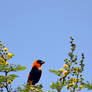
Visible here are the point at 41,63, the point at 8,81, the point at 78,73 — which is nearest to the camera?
the point at 78,73

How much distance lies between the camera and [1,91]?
7395 mm

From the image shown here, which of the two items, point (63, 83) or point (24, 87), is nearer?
point (24, 87)

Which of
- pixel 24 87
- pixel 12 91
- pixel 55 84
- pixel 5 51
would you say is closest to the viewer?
pixel 24 87

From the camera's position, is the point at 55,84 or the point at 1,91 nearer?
the point at 55,84

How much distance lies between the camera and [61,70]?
6.50 m

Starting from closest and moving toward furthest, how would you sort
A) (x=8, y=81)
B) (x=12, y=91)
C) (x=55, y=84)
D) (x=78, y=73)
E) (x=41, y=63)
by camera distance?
(x=55, y=84)
(x=78, y=73)
(x=12, y=91)
(x=8, y=81)
(x=41, y=63)

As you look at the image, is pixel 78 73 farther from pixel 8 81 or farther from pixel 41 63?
pixel 41 63

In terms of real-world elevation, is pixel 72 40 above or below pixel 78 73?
above

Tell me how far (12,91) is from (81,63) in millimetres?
2110

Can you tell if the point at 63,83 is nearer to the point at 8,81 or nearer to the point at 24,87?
the point at 24,87

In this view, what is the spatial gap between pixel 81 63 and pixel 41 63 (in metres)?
4.35

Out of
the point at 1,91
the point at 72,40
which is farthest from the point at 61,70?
the point at 1,91

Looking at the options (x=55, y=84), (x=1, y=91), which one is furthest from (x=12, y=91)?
(x=55, y=84)

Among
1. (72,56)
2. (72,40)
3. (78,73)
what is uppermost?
(72,40)
